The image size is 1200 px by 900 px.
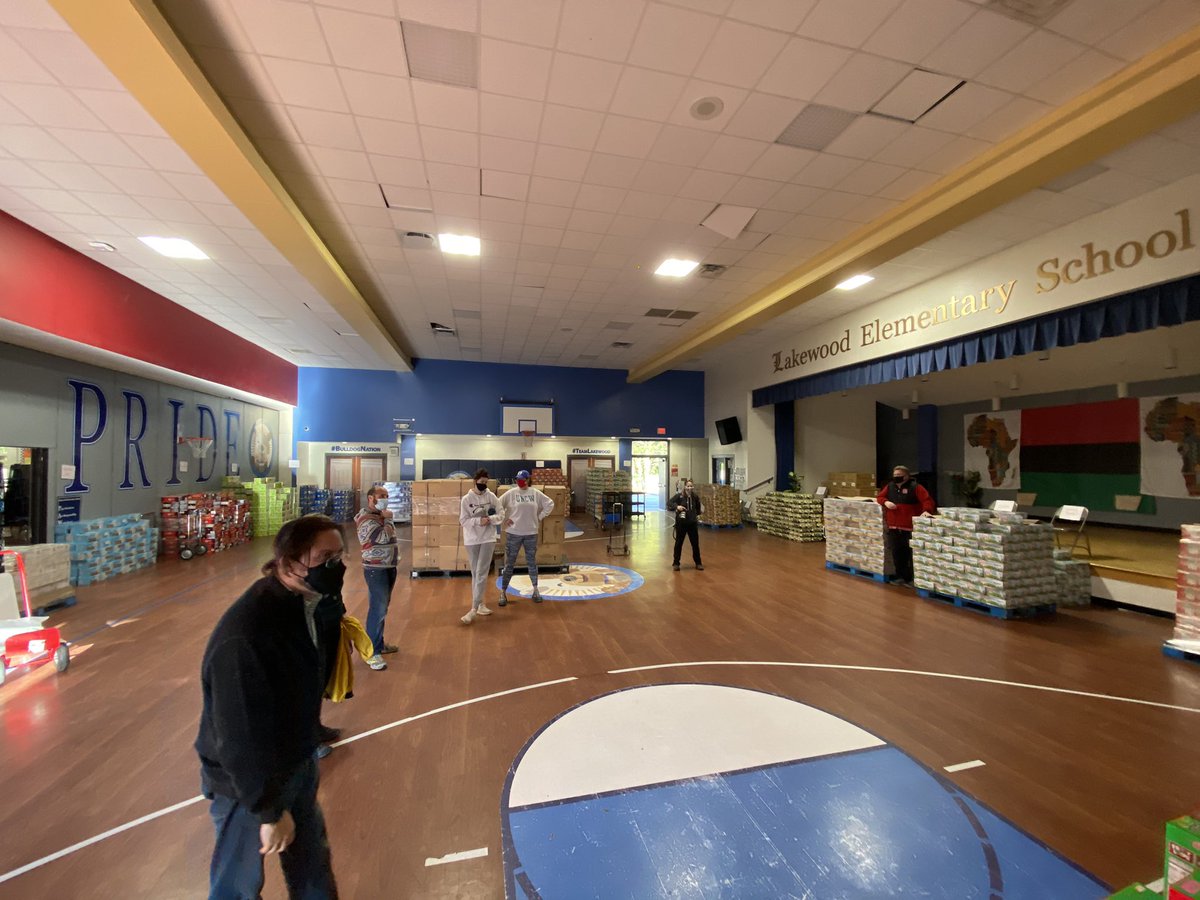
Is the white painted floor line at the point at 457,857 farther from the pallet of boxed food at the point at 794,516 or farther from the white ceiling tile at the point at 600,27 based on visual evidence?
the pallet of boxed food at the point at 794,516

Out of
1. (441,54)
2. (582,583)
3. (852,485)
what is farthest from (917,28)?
(852,485)

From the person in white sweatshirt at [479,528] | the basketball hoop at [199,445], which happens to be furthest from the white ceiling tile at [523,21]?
the basketball hoop at [199,445]

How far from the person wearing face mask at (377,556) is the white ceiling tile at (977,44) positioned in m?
5.14

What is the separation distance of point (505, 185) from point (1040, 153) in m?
4.62

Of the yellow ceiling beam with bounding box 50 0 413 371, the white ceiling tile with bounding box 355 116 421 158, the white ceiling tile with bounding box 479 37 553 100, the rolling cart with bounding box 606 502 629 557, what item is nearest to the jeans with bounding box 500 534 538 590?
the rolling cart with bounding box 606 502 629 557

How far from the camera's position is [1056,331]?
5.87m

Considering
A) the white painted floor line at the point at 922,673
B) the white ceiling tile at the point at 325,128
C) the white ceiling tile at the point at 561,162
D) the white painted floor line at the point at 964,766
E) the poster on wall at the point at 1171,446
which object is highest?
the white ceiling tile at the point at 325,128

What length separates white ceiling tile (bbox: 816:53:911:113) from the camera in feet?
11.4

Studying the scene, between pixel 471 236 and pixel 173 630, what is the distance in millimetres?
5429

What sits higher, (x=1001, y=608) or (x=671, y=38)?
(x=671, y=38)

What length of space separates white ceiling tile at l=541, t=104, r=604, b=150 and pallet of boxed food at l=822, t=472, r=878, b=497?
9781 mm

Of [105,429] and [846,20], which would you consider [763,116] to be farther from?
[105,429]

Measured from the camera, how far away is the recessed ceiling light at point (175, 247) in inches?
239

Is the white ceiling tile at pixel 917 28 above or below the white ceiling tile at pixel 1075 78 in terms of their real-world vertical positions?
above
